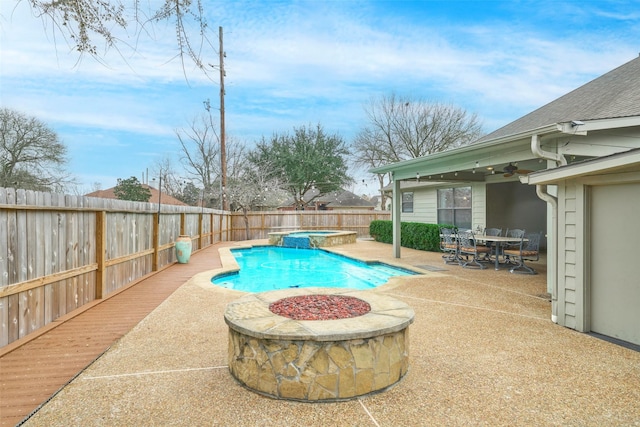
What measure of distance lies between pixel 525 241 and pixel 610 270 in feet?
14.7

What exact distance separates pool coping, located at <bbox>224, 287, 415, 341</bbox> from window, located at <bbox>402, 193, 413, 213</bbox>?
41.9ft

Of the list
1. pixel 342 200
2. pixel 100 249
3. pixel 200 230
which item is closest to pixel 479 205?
pixel 200 230

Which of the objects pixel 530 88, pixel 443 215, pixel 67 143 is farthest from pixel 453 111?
pixel 67 143

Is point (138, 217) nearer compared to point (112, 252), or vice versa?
point (112, 252)

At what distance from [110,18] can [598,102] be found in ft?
27.5

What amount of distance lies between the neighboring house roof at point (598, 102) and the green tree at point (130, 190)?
2468 cm

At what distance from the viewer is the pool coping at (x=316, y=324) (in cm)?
266

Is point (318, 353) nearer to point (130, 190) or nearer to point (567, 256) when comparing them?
point (567, 256)

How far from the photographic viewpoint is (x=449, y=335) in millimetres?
4152

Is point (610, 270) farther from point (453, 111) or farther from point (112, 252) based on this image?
point (453, 111)

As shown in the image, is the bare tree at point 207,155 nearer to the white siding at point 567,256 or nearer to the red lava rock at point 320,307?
the red lava rock at point 320,307

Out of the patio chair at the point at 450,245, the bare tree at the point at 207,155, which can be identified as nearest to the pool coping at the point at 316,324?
the patio chair at the point at 450,245

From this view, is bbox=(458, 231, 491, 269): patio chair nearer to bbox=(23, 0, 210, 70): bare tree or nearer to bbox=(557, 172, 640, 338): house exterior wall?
bbox=(557, 172, 640, 338): house exterior wall

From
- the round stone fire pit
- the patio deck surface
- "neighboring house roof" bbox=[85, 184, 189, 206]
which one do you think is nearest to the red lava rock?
the round stone fire pit
